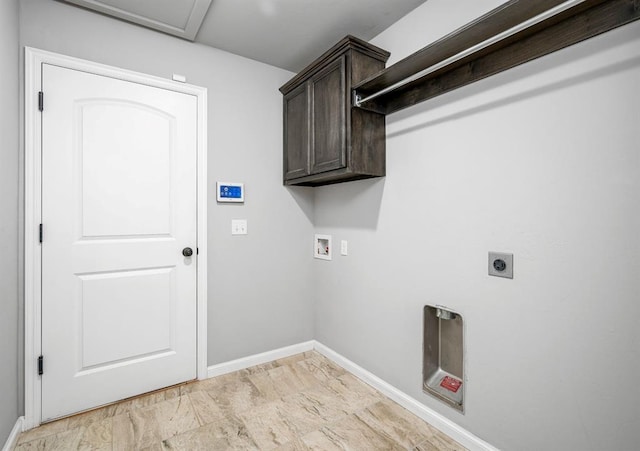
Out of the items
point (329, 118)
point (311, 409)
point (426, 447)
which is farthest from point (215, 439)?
point (329, 118)

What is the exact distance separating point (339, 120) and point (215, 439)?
2.01 m

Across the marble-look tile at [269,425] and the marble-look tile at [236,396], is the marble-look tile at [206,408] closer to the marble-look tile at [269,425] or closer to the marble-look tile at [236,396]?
the marble-look tile at [236,396]

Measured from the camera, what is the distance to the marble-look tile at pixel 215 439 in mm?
1654

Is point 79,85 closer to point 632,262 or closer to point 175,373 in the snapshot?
point 175,373

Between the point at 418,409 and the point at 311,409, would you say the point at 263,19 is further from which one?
the point at 418,409

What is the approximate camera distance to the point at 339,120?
1987 mm

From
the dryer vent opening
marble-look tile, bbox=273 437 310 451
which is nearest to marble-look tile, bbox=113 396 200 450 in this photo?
marble-look tile, bbox=273 437 310 451

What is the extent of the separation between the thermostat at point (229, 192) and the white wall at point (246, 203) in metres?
0.05

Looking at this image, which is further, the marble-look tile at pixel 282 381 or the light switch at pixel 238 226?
the light switch at pixel 238 226

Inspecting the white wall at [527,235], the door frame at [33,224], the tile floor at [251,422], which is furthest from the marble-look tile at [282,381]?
the door frame at [33,224]

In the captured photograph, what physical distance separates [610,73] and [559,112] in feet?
0.62

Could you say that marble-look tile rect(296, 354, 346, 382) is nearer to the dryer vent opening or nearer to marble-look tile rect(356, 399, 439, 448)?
marble-look tile rect(356, 399, 439, 448)

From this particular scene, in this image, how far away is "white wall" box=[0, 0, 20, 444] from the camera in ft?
4.97

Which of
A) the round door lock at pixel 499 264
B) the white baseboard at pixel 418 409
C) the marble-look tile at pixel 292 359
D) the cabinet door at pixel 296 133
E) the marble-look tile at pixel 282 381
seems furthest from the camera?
the marble-look tile at pixel 292 359
